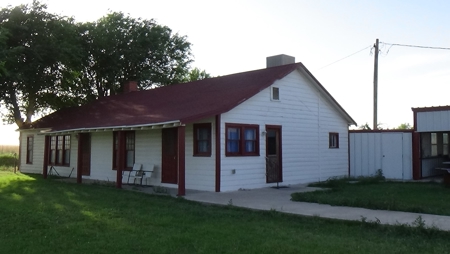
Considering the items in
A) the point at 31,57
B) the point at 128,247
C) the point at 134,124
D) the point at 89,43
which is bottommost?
the point at 128,247

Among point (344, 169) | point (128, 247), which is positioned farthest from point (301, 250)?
point (344, 169)

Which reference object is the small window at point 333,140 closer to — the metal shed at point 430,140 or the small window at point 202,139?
the metal shed at point 430,140

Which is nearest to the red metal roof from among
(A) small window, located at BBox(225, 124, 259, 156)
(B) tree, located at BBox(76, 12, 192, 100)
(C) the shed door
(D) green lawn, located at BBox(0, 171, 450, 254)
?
(A) small window, located at BBox(225, 124, 259, 156)

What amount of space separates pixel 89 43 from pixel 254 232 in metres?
25.9

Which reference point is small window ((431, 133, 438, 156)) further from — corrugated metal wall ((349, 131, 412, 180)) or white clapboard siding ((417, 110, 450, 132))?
white clapboard siding ((417, 110, 450, 132))

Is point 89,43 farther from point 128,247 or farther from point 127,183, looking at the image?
point 128,247

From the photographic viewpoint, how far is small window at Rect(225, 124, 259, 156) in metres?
14.6

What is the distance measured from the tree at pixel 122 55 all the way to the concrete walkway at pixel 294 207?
58.9ft

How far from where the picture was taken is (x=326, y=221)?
28.9 ft

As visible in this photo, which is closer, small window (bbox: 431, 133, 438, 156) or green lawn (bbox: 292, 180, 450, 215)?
green lawn (bbox: 292, 180, 450, 215)

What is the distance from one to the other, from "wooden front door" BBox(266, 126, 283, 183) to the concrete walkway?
1.09m

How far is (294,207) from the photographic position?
418 inches

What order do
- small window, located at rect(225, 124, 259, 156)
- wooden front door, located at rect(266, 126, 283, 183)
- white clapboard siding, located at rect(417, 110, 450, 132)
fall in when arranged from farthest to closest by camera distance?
white clapboard siding, located at rect(417, 110, 450, 132), wooden front door, located at rect(266, 126, 283, 183), small window, located at rect(225, 124, 259, 156)

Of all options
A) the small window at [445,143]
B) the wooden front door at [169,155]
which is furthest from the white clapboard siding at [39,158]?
the small window at [445,143]
